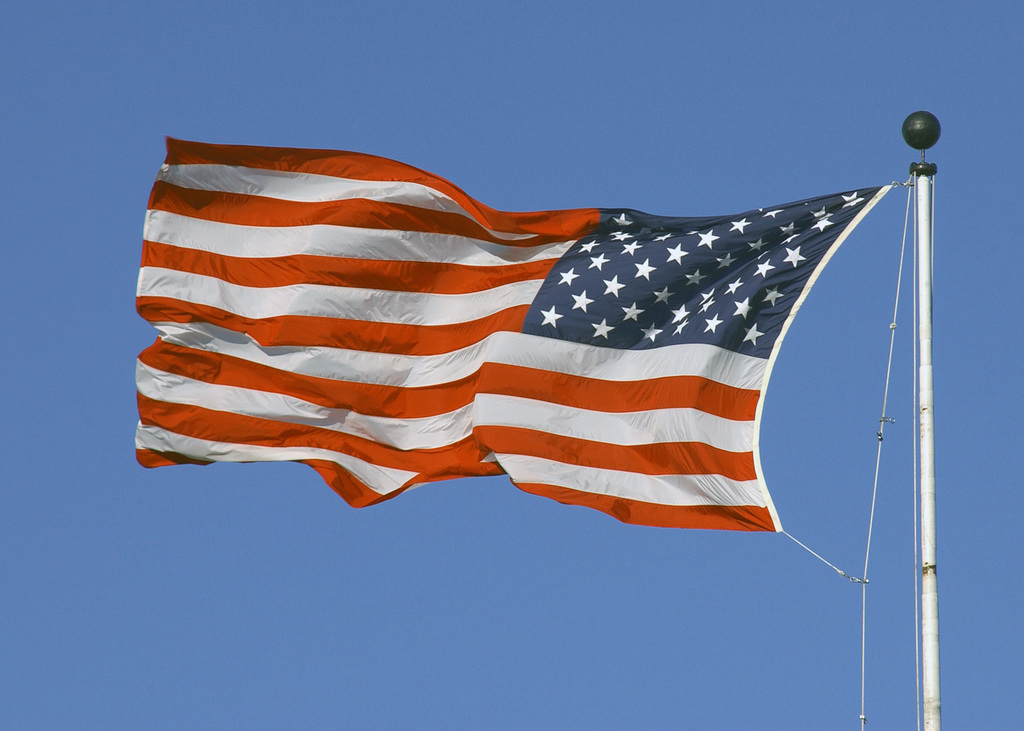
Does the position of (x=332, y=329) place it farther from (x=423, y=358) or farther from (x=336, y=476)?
(x=336, y=476)

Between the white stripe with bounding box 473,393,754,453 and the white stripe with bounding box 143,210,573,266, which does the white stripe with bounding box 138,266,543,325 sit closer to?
the white stripe with bounding box 143,210,573,266

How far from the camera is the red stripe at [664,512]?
22.0 meters

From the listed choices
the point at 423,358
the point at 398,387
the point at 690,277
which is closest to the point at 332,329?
the point at 398,387

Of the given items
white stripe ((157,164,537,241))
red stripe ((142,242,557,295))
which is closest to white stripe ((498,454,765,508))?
red stripe ((142,242,557,295))

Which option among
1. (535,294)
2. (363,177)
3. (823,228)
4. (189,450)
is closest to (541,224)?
(535,294)

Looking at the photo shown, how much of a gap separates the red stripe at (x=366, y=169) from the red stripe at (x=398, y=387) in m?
2.25

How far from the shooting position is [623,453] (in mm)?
23656

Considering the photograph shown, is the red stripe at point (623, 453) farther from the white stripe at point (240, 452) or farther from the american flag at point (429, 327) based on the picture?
the white stripe at point (240, 452)

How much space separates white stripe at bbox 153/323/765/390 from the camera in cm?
2430

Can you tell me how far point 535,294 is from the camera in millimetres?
24969

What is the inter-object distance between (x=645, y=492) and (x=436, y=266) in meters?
4.83

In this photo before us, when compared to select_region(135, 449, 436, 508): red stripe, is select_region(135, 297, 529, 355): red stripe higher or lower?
higher

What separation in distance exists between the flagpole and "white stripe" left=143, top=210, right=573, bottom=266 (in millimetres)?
6035

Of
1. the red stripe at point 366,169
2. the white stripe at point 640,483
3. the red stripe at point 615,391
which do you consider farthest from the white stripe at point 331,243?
the white stripe at point 640,483
